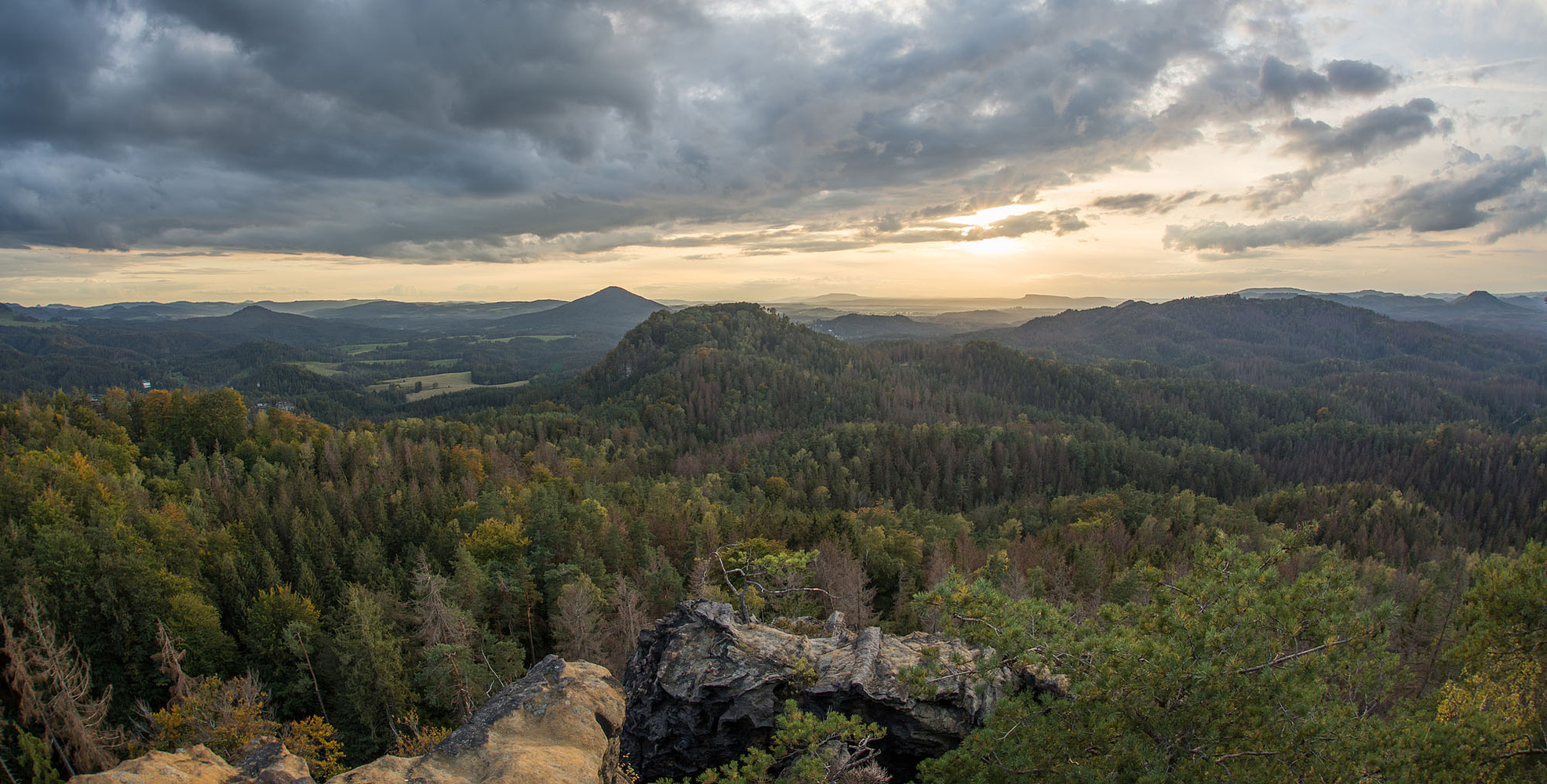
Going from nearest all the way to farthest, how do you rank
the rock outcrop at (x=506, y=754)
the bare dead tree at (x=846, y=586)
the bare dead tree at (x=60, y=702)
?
1. the rock outcrop at (x=506, y=754)
2. the bare dead tree at (x=60, y=702)
3. the bare dead tree at (x=846, y=586)

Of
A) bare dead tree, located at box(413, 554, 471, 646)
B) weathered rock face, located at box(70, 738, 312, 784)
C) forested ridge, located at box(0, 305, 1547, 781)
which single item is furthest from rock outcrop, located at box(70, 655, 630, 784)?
bare dead tree, located at box(413, 554, 471, 646)

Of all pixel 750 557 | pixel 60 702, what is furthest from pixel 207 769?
pixel 60 702

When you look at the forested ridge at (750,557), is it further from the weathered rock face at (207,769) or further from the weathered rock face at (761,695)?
the weathered rock face at (207,769)

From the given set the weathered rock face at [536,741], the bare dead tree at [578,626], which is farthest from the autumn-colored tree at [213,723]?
the weathered rock face at [536,741]

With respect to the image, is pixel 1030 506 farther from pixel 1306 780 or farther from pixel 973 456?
pixel 1306 780

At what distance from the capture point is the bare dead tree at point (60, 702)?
29.3m

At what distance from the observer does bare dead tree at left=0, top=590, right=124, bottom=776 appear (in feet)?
96.0

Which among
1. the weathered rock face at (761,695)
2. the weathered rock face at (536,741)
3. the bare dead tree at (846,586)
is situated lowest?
the bare dead tree at (846,586)

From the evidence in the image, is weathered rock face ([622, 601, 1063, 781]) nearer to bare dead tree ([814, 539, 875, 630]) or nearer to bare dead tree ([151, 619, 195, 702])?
bare dead tree ([814, 539, 875, 630])

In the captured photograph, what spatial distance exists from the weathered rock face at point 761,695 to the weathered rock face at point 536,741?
7.66 feet

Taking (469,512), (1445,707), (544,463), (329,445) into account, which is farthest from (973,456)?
(1445,707)

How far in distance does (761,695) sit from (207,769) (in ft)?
42.4

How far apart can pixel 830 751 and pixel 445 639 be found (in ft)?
97.1

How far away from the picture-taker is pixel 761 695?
19.5m
